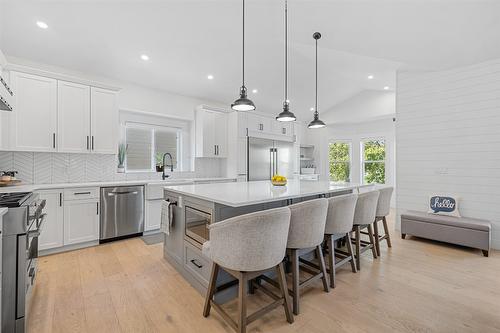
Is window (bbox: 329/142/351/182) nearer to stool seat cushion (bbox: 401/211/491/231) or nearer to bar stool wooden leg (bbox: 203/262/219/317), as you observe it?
stool seat cushion (bbox: 401/211/491/231)

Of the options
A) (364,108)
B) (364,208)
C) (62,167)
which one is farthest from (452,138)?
(62,167)

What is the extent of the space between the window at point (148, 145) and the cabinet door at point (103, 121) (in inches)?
24.8

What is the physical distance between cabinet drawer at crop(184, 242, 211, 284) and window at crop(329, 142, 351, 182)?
603cm

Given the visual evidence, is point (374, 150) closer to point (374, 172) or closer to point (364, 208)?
point (374, 172)

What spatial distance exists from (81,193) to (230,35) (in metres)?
3.20

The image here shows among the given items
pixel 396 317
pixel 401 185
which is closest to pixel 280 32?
pixel 401 185

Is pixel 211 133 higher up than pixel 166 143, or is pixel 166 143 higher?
pixel 211 133

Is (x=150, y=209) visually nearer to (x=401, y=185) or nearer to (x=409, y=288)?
(x=409, y=288)

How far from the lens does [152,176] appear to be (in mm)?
4520

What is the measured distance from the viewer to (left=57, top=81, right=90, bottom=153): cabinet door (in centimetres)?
329


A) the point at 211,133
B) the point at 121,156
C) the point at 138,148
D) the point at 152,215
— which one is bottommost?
the point at 152,215

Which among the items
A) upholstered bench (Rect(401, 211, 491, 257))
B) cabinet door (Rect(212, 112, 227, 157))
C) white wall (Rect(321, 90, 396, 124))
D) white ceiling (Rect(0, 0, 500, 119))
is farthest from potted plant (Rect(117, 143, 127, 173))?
white wall (Rect(321, 90, 396, 124))

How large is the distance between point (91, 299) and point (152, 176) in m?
2.70

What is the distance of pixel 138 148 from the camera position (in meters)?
4.50
